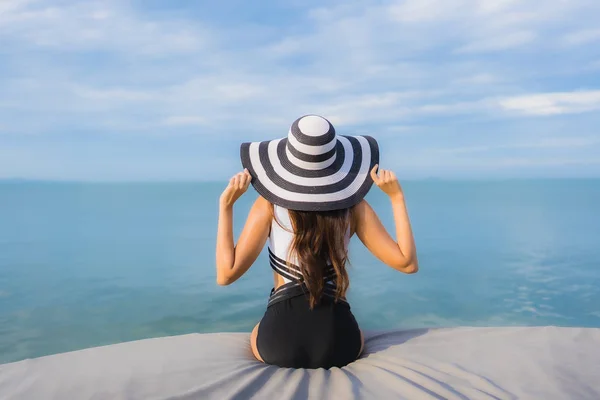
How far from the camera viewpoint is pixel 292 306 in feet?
7.16

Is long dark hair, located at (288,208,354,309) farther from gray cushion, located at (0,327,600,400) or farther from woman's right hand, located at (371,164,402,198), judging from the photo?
gray cushion, located at (0,327,600,400)

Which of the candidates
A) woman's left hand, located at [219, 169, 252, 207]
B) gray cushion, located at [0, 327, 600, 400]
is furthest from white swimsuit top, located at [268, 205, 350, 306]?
gray cushion, located at [0, 327, 600, 400]

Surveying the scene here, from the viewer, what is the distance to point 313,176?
7.22 feet

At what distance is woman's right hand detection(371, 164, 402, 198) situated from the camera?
7.29 ft

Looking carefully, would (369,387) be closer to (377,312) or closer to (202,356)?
(202,356)

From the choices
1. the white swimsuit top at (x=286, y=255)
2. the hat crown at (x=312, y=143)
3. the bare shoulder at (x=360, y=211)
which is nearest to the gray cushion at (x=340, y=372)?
the white swimsuit top at (x=286, y=255)

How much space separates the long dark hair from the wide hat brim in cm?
5

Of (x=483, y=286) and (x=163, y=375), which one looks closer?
(x=163, y=375)

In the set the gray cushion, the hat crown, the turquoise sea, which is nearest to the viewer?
the gray cushion

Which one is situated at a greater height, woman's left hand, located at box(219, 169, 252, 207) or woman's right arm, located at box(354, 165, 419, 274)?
woman's left hand, located at box(219, 169, 252, 207)

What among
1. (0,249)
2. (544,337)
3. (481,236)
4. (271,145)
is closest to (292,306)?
(271,145)

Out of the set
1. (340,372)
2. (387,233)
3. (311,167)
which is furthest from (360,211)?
(340,372)

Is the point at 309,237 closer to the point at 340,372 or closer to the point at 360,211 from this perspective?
the point at 360,211

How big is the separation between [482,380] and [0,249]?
1413 cm
